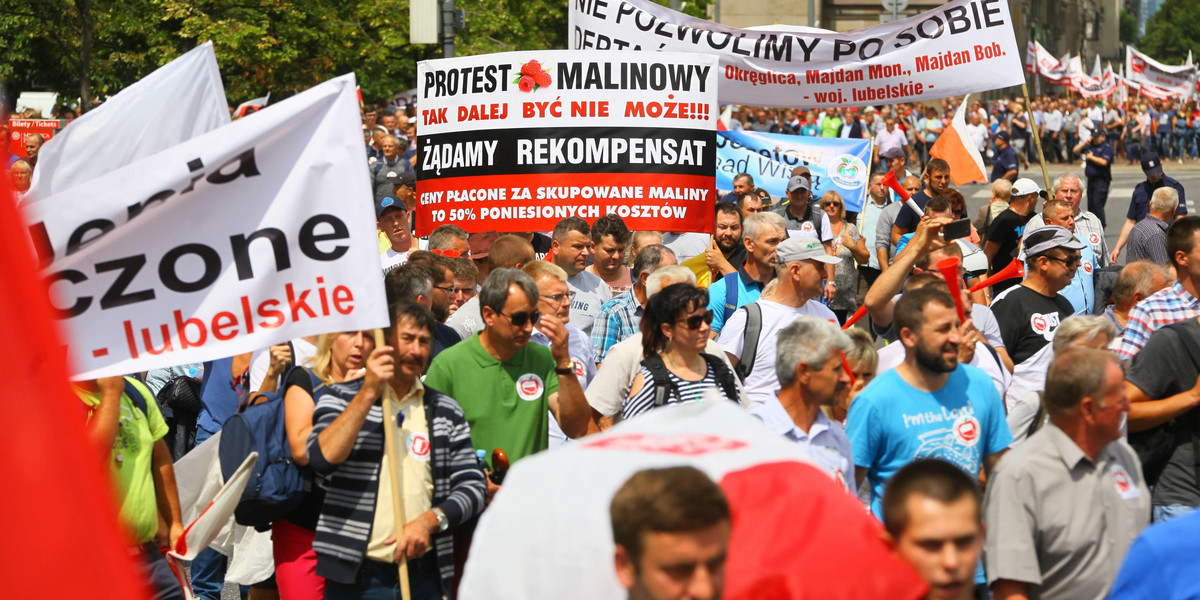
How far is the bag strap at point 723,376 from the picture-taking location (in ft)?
18.0

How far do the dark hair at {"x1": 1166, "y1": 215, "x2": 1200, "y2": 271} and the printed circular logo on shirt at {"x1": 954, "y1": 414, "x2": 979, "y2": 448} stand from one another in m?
2.13

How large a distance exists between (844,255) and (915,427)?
642 centimetres

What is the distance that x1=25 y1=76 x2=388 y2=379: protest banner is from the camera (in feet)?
14.0

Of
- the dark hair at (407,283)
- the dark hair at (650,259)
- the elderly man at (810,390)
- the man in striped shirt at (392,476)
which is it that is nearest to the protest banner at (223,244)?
the man in striped shirt at (392,476)

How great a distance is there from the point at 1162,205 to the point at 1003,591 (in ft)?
26.1

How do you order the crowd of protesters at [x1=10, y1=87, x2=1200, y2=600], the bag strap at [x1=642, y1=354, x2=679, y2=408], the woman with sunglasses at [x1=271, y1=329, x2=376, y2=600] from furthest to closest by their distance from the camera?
the bag strap at [x1=642, y1=354, x2=679, y2=408], the woman with sunglasses at [x1=271, y1=329, x2=376, y2=600], the crowd of protesters at [x1=10, y1=87, x2=1200, y2=600]

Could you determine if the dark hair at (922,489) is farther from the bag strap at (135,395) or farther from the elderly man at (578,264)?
the elderly man at (578,264)

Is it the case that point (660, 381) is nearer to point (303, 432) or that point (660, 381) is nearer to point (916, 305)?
point (916, 305)

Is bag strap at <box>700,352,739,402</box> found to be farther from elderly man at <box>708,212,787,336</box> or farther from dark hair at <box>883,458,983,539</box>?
dark hair at <box>883,458,983,539</box>

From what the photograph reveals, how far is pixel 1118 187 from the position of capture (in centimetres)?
3094

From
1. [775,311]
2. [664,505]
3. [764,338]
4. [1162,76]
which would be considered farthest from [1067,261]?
[1162,76]

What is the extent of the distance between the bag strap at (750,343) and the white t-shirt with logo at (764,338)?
1 centimetres

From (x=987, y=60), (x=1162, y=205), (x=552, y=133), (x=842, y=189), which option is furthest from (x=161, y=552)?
(x=842, y=189)

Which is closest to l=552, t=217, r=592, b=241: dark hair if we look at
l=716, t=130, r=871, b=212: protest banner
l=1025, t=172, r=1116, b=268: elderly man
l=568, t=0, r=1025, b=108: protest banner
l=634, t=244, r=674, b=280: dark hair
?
l=634, t=244, r=674, b=280: dark hair
